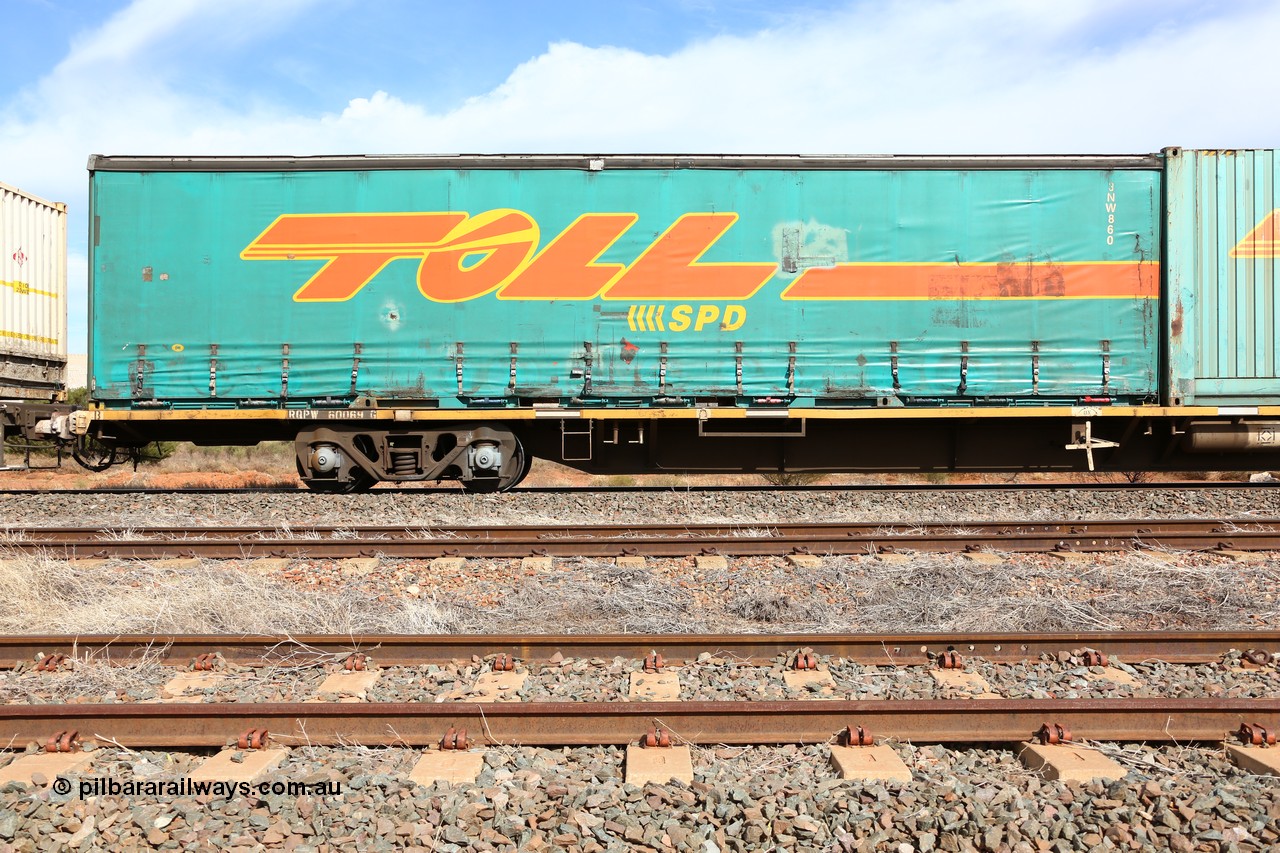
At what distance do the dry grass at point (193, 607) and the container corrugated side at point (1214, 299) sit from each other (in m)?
9.46

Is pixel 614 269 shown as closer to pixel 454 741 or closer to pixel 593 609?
pixel 593 609

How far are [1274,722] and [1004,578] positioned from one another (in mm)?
2646

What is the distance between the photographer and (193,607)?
5516mm

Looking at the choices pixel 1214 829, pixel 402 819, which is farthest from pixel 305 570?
pixel 1214 829

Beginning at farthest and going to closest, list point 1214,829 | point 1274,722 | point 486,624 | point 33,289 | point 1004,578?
point 33,289 → point 1004,578 → point 486,624 → point 1274,722 → point 1214,829

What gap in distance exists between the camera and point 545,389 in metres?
10.4

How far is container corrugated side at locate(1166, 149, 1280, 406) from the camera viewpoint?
1012 cm

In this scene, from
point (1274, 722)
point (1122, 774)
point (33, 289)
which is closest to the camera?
point (1122, 774)

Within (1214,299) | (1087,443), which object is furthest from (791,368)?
(1214,299)

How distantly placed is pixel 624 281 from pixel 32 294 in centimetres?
930

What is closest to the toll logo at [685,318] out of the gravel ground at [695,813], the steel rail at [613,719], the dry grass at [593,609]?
the dry grass at [593,609]

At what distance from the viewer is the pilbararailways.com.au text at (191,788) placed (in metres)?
3.16

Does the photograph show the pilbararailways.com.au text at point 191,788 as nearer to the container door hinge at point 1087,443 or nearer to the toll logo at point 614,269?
the toll logo at point 614,269

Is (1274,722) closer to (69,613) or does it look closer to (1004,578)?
(1004,578)
